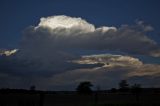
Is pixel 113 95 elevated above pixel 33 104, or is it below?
above

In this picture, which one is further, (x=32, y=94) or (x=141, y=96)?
(x=141, y=96)

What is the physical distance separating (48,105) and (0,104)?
341 inches

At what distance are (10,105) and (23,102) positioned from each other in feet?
8.03

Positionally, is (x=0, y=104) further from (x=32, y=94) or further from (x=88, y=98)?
(x=88, y=98)

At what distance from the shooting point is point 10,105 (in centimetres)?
2236

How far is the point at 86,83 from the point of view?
6881 centimetres

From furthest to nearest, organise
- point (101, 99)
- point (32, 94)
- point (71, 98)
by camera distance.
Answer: point (101, 99) < point (71, 98) < point (32, 94)

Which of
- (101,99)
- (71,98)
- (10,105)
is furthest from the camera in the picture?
(101,99)

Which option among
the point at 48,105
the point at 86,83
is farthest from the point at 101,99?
the point at 86,83

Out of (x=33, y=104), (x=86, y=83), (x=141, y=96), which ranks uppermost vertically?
(x=86, y=83)

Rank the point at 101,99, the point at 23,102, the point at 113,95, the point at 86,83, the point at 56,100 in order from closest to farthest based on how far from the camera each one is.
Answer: the point at 23,102, the point at 56,100, the point at 101,99, the point at 113,95, the point at 86,83

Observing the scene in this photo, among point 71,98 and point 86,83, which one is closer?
point 71,98

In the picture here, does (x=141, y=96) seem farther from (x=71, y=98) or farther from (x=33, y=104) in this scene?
(x=33, y=104)

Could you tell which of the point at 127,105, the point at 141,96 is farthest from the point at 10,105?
the point at 141,96
